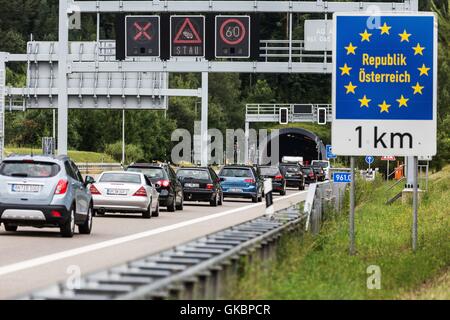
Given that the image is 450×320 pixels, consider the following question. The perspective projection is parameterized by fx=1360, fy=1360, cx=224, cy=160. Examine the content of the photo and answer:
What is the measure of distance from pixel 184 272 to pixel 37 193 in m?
15.0

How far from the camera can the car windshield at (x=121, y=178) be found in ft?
115

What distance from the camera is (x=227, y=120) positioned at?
17525 centimetres

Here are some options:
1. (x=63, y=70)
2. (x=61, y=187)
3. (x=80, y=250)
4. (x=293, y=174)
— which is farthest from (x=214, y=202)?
(x=293, y=174)

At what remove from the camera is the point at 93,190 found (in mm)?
34844

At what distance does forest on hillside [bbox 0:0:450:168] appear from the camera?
114250 millimetres

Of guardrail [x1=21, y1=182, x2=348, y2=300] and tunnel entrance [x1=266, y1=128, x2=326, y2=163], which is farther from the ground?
guardrail [x1=21, y1=182, x2=348, y2=300]

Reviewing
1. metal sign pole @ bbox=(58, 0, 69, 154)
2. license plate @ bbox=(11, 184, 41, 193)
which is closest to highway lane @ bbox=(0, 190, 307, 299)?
license plate @ bbox=(11, 184, 41, 193)

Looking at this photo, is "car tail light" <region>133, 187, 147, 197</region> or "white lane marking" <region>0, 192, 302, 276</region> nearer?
"white lane marking" <region>0, 192, 302, 276</region>

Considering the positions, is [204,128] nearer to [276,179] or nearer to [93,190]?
[276,179]

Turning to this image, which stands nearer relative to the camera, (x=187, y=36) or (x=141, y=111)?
(x=187, y=36)

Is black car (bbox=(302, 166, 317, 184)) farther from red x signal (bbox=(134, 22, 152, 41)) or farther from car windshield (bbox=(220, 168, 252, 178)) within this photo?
red x signal (bbox=(134, 22, 152, 41))
